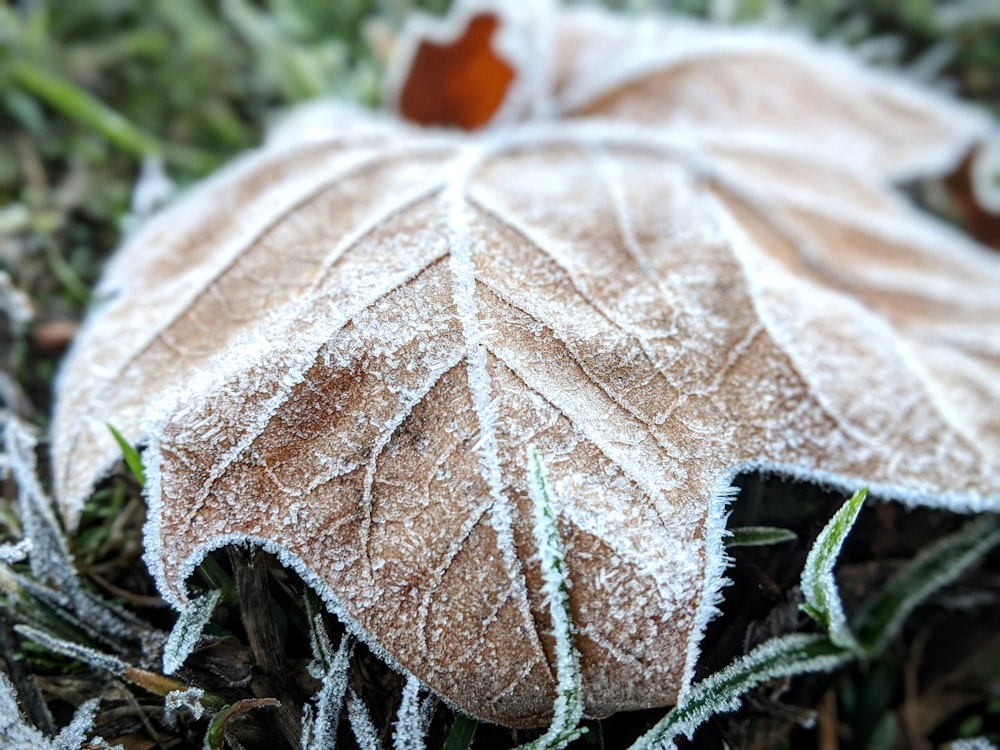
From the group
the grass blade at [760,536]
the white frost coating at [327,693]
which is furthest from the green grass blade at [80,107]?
the grass blade at [760,536]

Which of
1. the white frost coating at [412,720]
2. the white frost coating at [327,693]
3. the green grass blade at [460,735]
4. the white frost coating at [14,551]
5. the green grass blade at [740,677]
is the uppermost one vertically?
the white frost coating at [14,551]

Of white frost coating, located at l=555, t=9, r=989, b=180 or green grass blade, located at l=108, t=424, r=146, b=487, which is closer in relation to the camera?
green grass blade, located at l=108, t=424, r=146, b=487

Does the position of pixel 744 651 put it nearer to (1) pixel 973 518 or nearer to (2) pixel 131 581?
(1) pixel 973 518

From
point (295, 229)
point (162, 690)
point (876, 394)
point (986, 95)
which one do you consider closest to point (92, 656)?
point (162, 690)

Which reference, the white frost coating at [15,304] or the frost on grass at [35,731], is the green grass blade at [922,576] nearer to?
Answer: the frost on grass at [35,731]

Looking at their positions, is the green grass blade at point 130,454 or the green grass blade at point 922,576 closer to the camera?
the green grass blade at point 130,454

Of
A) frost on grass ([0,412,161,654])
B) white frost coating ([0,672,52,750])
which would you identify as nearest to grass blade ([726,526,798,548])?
frost on grass ([0,412,161,654])

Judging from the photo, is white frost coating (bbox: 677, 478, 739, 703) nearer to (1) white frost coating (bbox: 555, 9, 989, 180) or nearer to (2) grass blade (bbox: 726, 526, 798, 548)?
(2) grass blade (bbox: 726, 526, 798, 548)
